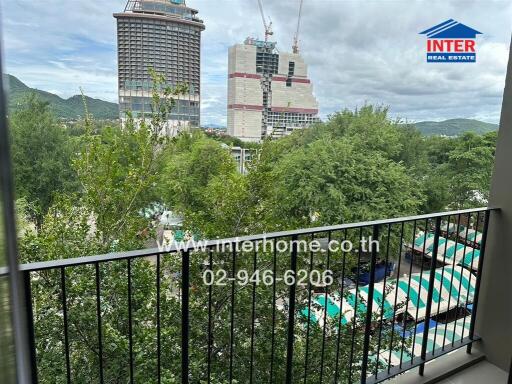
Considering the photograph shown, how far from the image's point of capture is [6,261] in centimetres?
45

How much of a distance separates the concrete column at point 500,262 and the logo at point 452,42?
5951 millimetres

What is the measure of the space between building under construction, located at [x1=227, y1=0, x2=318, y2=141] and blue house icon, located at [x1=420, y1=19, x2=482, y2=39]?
9.95ft

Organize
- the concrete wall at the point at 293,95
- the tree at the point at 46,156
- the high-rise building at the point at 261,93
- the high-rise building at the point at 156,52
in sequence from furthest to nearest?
1. the concrete wall at the point at 293,95
2. the high-rise building at the point at 261,93
3. the tree at the point at 46,156
4. the high-rise building at the point at 156,52

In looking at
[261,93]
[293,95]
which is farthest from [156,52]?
[293,95]

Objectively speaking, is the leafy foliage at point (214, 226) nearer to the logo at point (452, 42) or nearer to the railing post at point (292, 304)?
the railing post at point (292, 304)

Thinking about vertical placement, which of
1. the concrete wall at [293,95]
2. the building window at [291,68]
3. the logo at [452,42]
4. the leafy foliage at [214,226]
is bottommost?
the leafy foliage at [214,226]

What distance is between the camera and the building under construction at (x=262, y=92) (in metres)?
7.61

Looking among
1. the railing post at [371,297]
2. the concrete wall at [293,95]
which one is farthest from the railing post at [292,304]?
the concrete wall at [293,95]

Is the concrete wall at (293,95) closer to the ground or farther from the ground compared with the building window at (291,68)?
closer to the ground

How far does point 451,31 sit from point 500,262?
717 cm

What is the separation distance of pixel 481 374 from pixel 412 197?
8001mm

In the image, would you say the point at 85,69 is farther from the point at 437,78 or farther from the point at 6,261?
the point at 437,78

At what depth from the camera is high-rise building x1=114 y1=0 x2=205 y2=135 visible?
5.78 meters

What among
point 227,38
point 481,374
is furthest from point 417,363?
point 227,38
